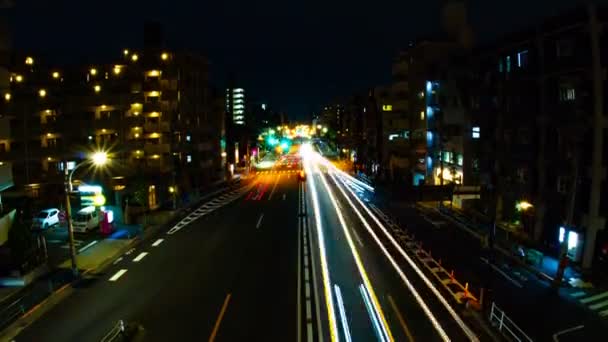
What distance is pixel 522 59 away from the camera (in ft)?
108

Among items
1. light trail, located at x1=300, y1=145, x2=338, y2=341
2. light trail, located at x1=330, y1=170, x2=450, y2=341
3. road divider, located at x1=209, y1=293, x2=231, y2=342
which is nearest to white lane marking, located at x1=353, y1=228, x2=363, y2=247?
light trail, located at x1=330, y1=170, x2=450, y2=341

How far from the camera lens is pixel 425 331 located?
1617 centimetres

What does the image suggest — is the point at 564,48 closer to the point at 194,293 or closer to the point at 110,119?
the point at 194,293

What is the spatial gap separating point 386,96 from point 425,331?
68.7 metres

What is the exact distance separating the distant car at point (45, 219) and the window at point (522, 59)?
35568 mm

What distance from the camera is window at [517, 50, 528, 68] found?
3234cm

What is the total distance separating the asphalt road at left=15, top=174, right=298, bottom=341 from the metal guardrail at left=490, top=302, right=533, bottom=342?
7.03m

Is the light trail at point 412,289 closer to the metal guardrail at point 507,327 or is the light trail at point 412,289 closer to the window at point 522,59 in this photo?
the metal guardrail at point 507,327

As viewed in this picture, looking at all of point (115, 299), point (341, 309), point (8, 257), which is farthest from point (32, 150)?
point (341, 309)

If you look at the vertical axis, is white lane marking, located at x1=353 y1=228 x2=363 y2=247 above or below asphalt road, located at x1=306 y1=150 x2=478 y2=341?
above

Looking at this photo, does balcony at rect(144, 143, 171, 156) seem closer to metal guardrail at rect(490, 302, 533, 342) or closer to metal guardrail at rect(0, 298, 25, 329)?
metal guardrail at rect(0, 298, 25, 329)

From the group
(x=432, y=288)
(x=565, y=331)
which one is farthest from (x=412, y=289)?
(x=565, y=331)

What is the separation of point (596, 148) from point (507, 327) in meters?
12.5

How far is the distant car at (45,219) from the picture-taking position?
3500cm
